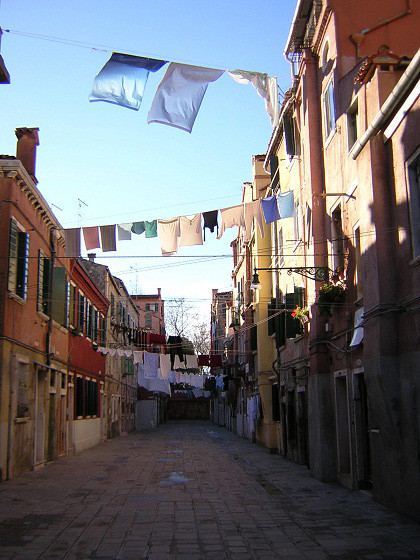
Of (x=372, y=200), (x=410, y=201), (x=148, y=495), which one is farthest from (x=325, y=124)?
(x=148, y=495)

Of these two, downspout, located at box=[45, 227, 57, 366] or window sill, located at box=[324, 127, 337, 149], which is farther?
downspout, located at box=[45, 227, 57, 366]

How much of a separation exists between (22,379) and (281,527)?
955 centimetres

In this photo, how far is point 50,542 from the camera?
8.41 meters

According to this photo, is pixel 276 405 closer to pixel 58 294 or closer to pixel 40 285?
pixel 58 294

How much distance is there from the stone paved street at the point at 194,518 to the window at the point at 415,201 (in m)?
4.10

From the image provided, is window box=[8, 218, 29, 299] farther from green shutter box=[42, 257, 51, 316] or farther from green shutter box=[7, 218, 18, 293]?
green shutter box=[42, 257, 51, 316]

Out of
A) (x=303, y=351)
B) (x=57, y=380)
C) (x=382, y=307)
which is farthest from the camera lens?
(x=57, y=380)

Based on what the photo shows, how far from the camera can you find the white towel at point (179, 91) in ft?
38.1

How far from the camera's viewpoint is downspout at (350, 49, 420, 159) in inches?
359

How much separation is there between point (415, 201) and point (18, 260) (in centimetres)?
1020

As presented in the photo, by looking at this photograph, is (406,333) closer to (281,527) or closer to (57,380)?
(281,527)

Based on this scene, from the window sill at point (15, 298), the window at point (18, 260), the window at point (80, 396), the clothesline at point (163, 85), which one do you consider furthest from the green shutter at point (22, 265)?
the window at point (80, 396)

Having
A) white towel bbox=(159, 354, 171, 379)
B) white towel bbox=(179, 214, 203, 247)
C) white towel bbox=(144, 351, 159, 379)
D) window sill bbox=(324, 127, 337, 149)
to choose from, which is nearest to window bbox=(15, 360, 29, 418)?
white towel bbox=(179, 214, 203, 247)

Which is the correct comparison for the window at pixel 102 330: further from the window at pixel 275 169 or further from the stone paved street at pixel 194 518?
the stone paved street at pixel 194 518
